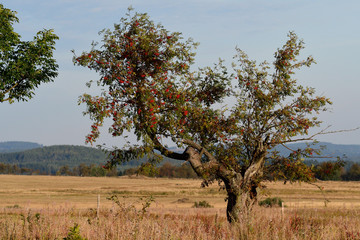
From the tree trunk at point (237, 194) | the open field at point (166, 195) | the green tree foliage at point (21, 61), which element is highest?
the green tree foliage at point (21, 61)

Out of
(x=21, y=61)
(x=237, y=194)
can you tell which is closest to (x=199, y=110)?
(x=237, y=194)

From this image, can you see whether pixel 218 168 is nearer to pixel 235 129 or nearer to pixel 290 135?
pixel 235 129

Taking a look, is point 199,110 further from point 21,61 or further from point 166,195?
point 166,195

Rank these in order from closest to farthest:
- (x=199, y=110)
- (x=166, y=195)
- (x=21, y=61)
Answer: (x=199, y=110) → (x=21, y=61) → (x=166, y=195)

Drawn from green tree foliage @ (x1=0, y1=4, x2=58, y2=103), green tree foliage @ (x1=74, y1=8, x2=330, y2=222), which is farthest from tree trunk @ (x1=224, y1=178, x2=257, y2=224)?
green tree foliage @ (x1=0, y1=4, x2=58, y2=103)

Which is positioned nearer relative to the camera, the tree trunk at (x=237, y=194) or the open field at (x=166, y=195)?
the tree trunk at (x=237, y=194)

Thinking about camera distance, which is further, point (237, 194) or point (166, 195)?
point (166, 195)

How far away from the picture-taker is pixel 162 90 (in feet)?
44.4

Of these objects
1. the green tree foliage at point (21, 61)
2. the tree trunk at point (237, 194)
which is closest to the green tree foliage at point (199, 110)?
the tree trunk at point (237, 194)

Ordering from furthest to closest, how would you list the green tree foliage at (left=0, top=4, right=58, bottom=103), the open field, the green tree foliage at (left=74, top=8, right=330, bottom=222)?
the open field < the green tree foliage at (left=0, top=4, right=58, bottom=103) < the green tree foliage at (left=74, top=8, right=330, bottom=222)

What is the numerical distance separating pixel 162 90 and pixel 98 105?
195 centimetres

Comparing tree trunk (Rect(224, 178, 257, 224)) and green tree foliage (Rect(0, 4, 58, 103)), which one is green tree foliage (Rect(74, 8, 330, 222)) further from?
green tree foliage (Rect(0, 4, 58, 103))

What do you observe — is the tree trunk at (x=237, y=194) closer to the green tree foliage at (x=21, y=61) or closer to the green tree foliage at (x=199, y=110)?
the green tree foliage at (x=199, y=110)

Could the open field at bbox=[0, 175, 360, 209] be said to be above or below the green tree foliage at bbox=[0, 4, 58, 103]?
below
